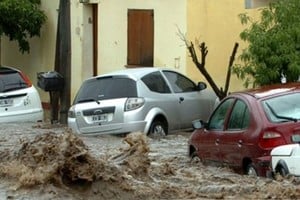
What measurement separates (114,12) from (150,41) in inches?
66.4

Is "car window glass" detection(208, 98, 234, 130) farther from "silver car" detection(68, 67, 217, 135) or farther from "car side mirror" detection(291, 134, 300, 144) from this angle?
"silver car" detection(68, 67, 217, 135)

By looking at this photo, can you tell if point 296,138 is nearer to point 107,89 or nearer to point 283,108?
point 283,108

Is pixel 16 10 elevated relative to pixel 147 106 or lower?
elevated

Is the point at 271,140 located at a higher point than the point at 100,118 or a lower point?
→ higher

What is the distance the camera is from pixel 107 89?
1847 cm

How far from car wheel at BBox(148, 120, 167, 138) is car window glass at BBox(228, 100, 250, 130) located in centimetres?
542

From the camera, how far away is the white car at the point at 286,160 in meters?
10.0

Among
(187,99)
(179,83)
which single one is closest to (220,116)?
(187,99)

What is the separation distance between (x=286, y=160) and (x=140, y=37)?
13471mm

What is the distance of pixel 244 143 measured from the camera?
39.5 feet

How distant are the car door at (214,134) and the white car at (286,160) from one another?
2.44 metres

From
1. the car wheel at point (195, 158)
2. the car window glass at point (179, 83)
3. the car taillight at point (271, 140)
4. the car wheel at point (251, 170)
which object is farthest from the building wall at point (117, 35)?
the car taillight at point (271, 140)

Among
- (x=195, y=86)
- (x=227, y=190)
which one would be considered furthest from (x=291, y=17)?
(x=227, y=190)

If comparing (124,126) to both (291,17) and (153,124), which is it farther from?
(291,17)
